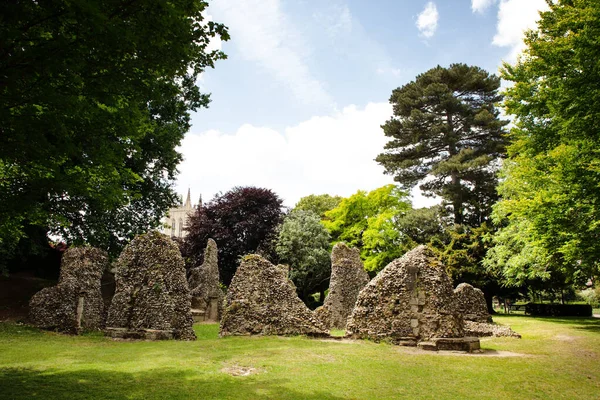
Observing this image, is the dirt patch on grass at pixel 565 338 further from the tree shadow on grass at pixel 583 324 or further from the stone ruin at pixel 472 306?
the stone ruin at pixel 472 306

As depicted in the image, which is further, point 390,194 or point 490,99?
point 390,194

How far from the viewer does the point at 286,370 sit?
8891 mm

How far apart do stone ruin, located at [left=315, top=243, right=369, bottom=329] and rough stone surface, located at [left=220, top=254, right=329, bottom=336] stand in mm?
6720

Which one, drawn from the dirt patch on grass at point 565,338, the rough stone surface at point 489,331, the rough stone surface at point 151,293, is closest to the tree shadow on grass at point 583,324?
the dirt patch on grass at point 565,338

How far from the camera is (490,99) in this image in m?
33.7

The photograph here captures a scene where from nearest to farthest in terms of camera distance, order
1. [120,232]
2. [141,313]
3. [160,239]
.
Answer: [141,313] < [160,239] < [120,232]

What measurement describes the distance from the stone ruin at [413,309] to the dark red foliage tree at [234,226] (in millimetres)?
19367

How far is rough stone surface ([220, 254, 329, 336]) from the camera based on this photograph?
49.5 ft

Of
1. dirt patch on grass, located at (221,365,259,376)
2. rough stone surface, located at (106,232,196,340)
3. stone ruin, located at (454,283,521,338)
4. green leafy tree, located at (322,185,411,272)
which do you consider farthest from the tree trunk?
dirt patch on grass, located at (221,365,259,376)

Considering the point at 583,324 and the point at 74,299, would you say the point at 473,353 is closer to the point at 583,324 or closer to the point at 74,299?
the point at 583,324

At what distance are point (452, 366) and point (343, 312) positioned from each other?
12.8m

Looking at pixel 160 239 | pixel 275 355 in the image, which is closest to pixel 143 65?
pixel 275 355

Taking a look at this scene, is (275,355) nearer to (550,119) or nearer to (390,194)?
(550,119)

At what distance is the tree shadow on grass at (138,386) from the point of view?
6.55 m
